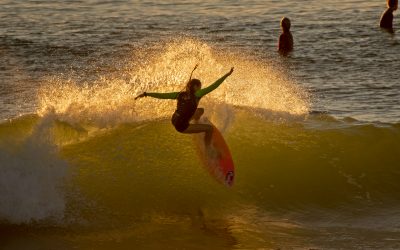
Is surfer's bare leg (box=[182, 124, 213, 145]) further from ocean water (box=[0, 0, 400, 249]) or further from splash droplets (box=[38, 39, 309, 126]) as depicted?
splash droplets (box=[38, 39, 309, 126])

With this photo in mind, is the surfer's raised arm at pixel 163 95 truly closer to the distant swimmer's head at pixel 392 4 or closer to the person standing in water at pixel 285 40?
the person standing in water at pixel 285 40

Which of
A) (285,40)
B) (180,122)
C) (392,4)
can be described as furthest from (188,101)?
(392,4)

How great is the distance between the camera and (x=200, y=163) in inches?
576

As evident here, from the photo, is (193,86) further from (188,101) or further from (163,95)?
(163,95)

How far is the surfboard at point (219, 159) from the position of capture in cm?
1407

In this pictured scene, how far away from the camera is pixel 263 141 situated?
15.7 meters

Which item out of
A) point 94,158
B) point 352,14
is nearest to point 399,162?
point 94,158

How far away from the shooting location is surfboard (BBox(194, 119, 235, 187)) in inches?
554

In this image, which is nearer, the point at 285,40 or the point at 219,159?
the point at 219,159

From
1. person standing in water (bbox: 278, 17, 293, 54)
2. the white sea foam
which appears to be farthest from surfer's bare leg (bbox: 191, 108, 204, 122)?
person standing in water (bbox: 278, 17, 293, 54)

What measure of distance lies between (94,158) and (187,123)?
6.30 ft

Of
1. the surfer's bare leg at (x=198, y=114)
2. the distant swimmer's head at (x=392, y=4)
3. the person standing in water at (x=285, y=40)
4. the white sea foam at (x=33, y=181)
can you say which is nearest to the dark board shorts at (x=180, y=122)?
the surfer's bare leg at (x=198, y=114)

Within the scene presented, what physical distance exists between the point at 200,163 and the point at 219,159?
0.59 meters

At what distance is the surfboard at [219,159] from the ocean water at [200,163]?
0.86 ft
